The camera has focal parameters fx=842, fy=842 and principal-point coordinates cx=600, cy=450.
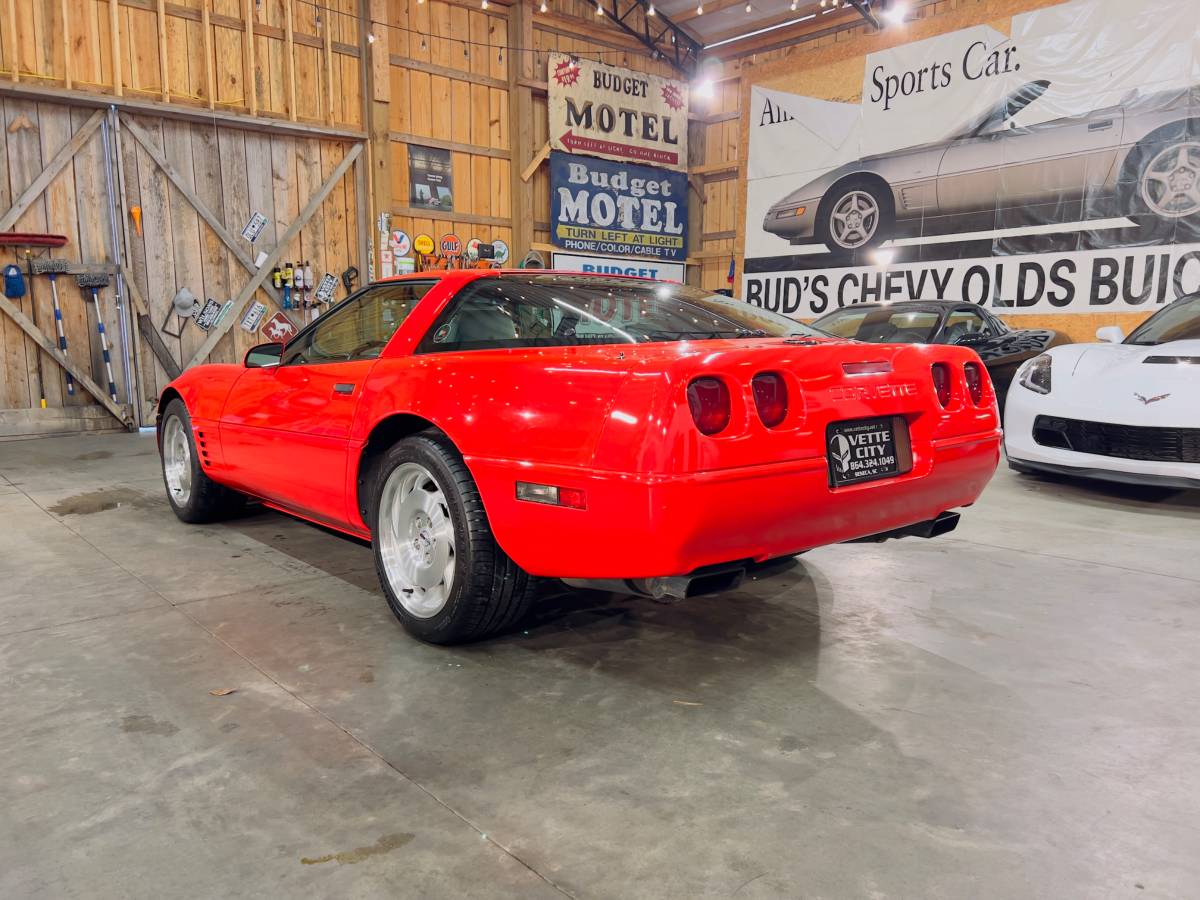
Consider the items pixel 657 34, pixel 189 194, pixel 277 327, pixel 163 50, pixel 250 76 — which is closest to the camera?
pixel 163 50

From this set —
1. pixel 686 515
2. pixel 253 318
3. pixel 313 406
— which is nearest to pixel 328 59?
pixel 253 318

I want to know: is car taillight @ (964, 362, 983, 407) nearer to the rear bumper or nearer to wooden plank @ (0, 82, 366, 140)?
the rear bumper

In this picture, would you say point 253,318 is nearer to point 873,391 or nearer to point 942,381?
point 942,381

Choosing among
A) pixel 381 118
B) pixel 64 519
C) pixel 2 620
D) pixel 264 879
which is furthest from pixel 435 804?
pixel 381 118

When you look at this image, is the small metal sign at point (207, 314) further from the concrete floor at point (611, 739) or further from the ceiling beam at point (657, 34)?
the ceiling beam at point (657, 34)

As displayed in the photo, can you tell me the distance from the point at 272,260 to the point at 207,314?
92 centimetres

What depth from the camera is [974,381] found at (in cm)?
265

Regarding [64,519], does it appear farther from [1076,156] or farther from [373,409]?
[1076,156]

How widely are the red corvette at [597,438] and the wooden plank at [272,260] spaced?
6.75 meters

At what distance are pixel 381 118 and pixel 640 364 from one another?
915 cm

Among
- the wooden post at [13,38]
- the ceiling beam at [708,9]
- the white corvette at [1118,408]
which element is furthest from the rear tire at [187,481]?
the ceiling beam at [708,9]

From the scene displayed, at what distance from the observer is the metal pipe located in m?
8.34

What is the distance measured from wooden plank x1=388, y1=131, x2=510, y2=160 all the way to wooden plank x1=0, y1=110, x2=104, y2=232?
10.3 feet

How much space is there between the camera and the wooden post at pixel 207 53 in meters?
8.63
